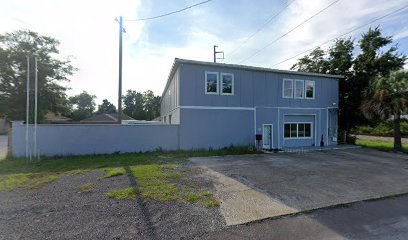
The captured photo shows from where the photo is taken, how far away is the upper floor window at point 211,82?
44.3 ft

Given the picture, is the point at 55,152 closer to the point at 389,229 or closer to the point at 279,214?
the point at 279,214

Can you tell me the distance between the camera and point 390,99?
14.0 m

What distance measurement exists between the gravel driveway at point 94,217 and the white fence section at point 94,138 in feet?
19.8

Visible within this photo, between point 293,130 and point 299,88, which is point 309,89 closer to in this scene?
point 299,88

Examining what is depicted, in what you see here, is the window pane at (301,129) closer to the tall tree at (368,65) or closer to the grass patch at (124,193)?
the tall tree at (368,65)

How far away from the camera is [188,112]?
1299cm

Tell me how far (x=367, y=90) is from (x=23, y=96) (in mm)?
33937

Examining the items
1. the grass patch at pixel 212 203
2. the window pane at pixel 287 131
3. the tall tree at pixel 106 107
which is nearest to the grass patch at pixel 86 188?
the grass patch at pixel 212 203

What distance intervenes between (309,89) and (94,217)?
53.8 ft

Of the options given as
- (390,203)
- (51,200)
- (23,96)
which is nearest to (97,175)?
(51,200)

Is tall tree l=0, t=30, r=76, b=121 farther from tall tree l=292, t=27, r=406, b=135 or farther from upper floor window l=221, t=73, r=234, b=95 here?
tall tree l=292, t=27, r=406, b=135

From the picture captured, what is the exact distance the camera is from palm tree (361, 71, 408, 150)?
1344 centimetres

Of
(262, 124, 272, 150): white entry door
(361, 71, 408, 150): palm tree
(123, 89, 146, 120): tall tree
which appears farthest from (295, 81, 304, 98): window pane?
(123, 89, 146, 120): tall tree

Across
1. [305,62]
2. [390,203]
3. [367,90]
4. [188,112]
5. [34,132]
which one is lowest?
[390,203]
